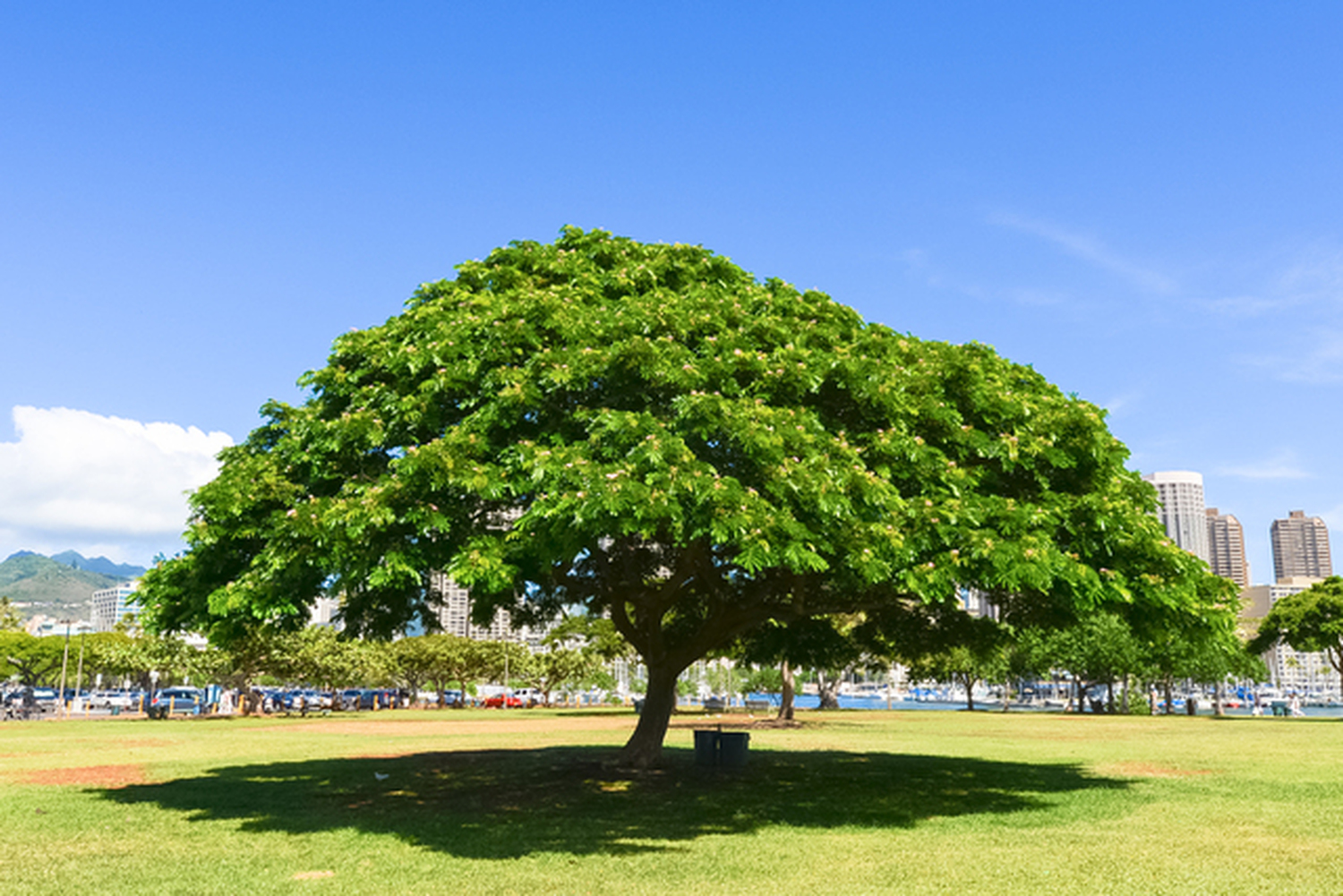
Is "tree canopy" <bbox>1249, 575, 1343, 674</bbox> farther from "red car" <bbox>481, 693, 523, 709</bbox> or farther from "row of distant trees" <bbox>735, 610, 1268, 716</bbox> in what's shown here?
"red car" <bbox>481, 693, 523, 709</bbox>

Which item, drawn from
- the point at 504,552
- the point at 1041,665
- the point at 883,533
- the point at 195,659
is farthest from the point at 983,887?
the point at 1041,665

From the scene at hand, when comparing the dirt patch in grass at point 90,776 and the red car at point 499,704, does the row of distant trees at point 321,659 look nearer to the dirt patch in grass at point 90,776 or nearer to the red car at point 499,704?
the red car at point 499,704

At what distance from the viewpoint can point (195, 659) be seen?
61.6 m

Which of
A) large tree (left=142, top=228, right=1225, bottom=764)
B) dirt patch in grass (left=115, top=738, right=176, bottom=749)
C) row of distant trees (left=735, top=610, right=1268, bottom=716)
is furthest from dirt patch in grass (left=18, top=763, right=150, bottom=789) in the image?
row of distant trees (left=735, top=610, right=1268, bottom=716)

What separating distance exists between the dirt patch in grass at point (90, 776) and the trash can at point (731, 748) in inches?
548

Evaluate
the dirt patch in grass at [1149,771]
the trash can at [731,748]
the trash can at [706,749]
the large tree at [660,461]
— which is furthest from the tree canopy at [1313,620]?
the trash can at [706,749]

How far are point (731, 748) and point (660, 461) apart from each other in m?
13.1

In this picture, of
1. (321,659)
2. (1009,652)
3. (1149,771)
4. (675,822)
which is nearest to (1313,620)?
(1009,652)

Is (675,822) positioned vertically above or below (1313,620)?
below

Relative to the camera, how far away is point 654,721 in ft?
79.9

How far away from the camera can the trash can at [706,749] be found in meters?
24.3

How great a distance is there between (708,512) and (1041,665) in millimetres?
67852

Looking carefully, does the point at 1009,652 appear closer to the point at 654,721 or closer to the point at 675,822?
the point at 654,721

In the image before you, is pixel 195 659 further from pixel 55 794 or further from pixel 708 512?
pixel 708 512
